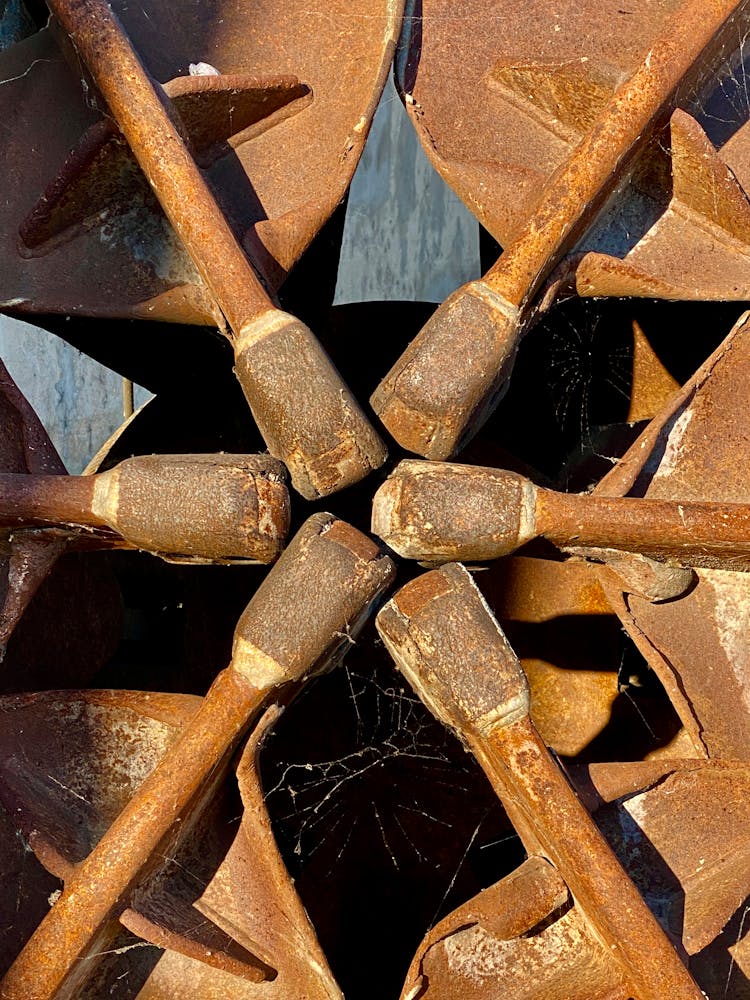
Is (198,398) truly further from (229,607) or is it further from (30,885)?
(30,885)

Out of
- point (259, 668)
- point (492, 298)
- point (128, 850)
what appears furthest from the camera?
point (492, 298)

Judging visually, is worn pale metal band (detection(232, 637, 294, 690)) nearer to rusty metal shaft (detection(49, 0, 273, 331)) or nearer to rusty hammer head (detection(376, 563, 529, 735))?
rusty hammer head (detection(376, 563, 529, 735))

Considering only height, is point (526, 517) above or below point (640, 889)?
above

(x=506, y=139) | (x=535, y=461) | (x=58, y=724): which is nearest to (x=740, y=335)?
(x=506, y=139)

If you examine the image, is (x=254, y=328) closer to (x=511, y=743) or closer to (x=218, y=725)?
(x=218, y=725)

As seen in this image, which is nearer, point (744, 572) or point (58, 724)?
point (58, 724)

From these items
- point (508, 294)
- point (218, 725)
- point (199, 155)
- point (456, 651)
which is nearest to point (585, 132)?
point (508, 294)
